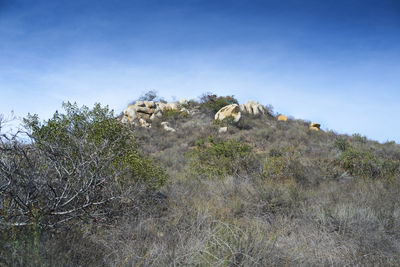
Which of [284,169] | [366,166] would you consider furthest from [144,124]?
[366,166]

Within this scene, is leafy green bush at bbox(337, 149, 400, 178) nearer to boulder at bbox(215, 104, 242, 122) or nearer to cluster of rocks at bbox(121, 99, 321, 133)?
cluster of rocks at bbox(121, 99, 321, 133)

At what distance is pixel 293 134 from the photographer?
17.3 m

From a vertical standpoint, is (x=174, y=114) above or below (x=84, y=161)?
above

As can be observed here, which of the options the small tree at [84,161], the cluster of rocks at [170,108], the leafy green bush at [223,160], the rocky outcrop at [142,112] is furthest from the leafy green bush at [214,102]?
the small tree at [84,161]

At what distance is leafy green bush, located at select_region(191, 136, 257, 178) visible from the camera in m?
8.05

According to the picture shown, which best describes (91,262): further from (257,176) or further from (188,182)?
(257,176)

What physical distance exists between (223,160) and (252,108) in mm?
17699

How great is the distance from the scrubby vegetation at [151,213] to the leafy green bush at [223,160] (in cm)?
26

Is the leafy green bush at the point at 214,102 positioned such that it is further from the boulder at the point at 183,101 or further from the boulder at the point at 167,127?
the boulder at the point at 167,127

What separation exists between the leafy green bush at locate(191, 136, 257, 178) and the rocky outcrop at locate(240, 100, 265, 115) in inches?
613

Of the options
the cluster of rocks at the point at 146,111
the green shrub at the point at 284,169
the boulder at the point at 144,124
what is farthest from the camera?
the cluster of rocks at the point at 146,111

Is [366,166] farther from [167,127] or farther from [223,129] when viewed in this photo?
[167,127]

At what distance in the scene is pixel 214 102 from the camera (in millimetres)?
24953

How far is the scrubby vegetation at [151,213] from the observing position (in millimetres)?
2348
